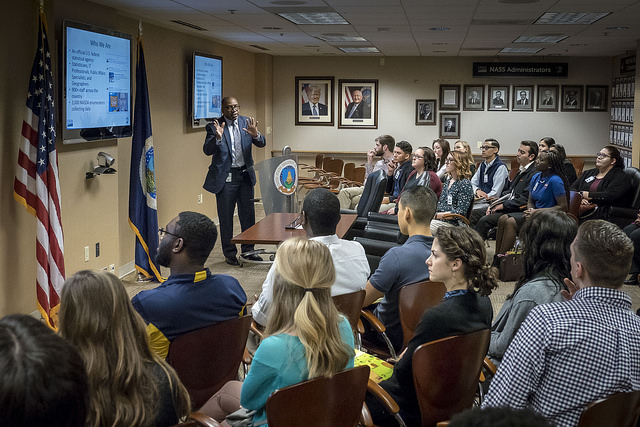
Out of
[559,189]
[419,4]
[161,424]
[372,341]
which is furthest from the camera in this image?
[559,189]

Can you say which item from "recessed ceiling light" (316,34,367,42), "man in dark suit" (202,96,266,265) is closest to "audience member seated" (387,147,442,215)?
"man in dark suit" (202,96,266,265)

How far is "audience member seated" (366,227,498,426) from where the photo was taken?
106 inches

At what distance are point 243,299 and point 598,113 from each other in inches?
498

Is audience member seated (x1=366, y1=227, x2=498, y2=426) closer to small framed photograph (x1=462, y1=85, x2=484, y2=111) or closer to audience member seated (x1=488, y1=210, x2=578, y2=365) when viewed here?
audience member seated (x1=488, y1=210, x2=578, y2=365)

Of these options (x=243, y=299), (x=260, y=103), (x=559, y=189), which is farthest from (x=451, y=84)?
(x=243, y=299)

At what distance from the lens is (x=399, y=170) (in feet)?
26.7

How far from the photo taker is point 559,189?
7.07m

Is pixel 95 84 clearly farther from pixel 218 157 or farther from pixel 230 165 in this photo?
pixel 230 165

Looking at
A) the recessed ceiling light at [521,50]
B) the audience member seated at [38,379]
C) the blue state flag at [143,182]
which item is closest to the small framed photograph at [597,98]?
the recessed ceiling light at [521,50]

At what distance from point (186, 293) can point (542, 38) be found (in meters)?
8.56

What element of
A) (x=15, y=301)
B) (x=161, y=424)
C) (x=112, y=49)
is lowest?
(x=15, y=301)

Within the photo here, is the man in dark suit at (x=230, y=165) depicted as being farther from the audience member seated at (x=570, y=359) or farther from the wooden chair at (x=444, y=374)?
the audience member seated at (x=570, y=359)

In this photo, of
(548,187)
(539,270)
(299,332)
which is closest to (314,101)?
(548,187)

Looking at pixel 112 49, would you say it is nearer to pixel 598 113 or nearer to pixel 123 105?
pixel 123 105
